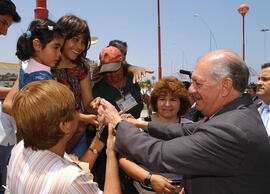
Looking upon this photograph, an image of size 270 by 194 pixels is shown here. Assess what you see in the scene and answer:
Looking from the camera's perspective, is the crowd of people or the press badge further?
the press badge

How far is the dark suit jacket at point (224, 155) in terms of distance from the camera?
127 centimetres

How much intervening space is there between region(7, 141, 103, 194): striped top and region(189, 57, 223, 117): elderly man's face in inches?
38.6

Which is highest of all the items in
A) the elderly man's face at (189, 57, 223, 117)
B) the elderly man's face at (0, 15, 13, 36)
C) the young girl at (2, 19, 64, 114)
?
the elderly man's face at (0, 15, 13, 36)

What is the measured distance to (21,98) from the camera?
117 centimetres

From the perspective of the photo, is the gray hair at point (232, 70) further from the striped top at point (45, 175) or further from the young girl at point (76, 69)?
the young girl at point (76, 69)

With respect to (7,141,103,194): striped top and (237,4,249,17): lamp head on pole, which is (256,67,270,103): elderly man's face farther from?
(237,4,249,17): lamp head on pole

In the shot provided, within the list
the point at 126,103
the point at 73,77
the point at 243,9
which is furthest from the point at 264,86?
the point at 243,9

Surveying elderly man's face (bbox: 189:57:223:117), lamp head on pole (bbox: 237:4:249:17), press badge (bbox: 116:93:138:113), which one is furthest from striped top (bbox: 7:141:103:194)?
lamp head on pole (bbox: 237:4:249:17)

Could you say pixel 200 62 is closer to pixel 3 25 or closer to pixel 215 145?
pixel 215 145

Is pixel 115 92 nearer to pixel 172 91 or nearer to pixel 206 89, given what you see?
pixel 172 91

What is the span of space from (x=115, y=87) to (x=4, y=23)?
1403 millimetres

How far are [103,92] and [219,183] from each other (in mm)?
1778

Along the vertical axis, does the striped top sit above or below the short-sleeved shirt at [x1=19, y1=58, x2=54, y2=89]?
below

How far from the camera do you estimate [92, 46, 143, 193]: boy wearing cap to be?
263cm
